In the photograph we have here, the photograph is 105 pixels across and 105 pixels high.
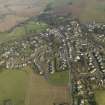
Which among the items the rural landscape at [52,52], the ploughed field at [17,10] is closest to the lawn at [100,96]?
the rural landscape at [52,52]

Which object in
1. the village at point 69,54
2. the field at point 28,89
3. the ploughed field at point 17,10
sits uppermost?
the ploughed field at point 17,10

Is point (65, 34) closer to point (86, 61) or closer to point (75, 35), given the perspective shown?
point (75, 35)

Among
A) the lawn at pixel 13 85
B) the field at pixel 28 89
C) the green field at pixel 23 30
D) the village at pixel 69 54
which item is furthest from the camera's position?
the green field at pixel 23 30

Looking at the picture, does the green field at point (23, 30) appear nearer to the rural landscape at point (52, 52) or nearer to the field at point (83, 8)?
the rural landscape at point (52, 52)

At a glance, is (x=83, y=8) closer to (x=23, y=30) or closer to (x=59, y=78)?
(x=23, y=30)

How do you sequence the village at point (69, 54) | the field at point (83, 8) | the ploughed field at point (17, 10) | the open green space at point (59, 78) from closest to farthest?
1. the village at point (69, 54)
2. the open green space at point (59, 78)
3. the field at point (83, 8)
4. the ploughed field at point (17, 10)

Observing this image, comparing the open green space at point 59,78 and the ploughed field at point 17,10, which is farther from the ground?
the ploughed field at point 17,10

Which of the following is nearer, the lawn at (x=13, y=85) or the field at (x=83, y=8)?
the lawn at (x=13, y=85)

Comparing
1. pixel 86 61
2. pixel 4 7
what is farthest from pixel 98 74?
pixel 4 7
